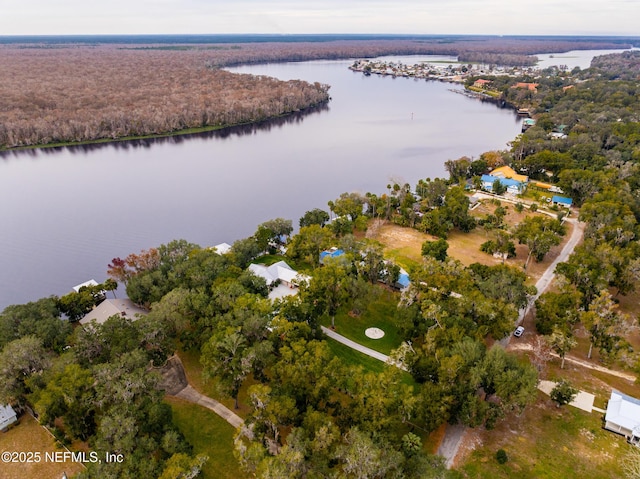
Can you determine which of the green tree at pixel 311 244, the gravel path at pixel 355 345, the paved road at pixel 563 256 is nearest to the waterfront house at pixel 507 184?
the paved road at pixel 563 256

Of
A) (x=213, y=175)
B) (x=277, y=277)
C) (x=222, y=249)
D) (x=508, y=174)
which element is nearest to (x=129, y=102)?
(x=213, y=175)

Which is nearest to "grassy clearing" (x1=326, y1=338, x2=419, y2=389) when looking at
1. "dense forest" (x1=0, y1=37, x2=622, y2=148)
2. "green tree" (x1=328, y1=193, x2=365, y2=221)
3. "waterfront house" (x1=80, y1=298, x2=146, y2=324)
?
"waterfront house" (x1=80, y1=298, x2=146, y2=324)

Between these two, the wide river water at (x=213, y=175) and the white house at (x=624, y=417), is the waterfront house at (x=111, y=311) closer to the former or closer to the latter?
the wide river water at (x=213, y=175)

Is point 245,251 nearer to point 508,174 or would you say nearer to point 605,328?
point 605,328

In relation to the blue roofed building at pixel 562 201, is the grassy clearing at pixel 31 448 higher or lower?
lower

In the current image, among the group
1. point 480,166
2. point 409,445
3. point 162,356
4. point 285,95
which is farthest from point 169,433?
point 285,95

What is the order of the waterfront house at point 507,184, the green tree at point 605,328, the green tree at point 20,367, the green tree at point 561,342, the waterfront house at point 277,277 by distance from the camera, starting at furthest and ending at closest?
the waterfront house at point 507,184, the waterfront house at point 277,277, the green tree at point 605,328, the green tree at point 561,342, the green tree at point 20,367

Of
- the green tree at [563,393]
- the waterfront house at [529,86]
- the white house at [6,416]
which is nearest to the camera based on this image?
the white house at [6,416]
